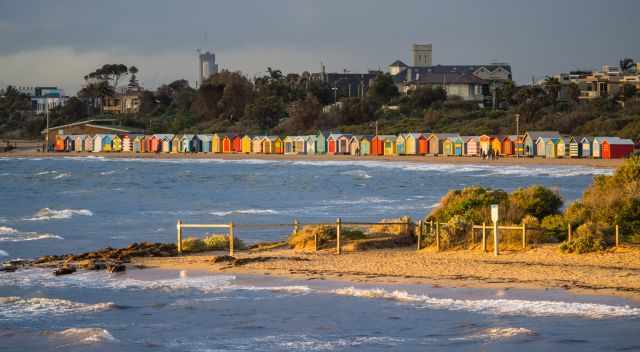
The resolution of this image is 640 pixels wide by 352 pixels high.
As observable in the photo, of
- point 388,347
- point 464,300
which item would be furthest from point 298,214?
point 388,347

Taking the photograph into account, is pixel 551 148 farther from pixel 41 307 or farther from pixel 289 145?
pixel 41 307

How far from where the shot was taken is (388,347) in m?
14.2

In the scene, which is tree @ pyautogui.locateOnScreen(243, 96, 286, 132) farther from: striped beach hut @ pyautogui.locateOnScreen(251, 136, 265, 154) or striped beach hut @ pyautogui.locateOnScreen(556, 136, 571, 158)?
striped beach hut @ pyautogui.locateOnScreen(556, 136, 571, 158)

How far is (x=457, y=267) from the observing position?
1934 cm

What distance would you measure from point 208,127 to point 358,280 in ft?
Result: 328

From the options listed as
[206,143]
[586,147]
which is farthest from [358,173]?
[206,143]

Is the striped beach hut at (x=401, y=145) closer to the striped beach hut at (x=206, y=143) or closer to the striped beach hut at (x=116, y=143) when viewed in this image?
the striped beach hut at (x=206, y=143)

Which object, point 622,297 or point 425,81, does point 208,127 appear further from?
point 622,297

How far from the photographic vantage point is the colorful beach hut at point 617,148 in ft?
228

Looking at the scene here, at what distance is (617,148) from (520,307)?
56.3 metres

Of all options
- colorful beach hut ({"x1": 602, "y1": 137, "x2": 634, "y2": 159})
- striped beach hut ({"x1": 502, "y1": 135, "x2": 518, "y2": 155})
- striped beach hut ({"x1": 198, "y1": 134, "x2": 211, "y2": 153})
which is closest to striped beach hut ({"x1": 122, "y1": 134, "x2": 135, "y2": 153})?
striped beach hut ({"x1": 198, "y1": 134, "x2": 211, "y2": 153})

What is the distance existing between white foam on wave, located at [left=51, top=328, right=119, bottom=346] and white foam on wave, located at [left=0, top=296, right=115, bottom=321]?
Result: 1.50 m

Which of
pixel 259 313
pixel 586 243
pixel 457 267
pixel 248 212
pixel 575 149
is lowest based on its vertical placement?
pixel 248 212

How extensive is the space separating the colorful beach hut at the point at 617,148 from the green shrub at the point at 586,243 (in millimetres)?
50986
